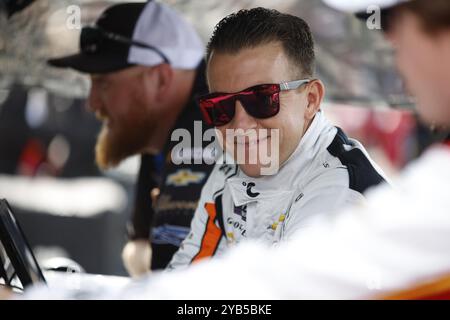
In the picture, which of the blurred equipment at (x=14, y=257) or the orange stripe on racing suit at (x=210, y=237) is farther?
the orange stripe on racing suit at (x=210, y=237)

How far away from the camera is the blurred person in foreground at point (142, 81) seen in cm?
257

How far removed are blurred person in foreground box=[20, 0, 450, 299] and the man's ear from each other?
83 cm

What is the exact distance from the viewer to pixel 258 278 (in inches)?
32.1

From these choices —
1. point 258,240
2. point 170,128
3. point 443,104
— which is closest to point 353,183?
point 258,240

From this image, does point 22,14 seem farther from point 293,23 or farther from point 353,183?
point 353,183

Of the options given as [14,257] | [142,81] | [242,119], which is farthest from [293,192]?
[142,81]

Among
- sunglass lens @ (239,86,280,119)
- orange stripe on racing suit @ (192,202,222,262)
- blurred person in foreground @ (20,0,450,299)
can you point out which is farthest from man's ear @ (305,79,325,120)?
blurred person in foreground @ (20,0,450,299)

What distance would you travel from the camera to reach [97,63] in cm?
263

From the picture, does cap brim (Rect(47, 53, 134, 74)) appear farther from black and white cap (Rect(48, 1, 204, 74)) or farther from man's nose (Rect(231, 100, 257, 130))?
man's nose (Rect(231, 100, 257, 130))

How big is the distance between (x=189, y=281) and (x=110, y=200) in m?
4.24

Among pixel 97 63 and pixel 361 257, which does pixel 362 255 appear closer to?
pixel 361 257

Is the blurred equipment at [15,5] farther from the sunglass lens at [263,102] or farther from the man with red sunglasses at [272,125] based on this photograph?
the sunglass lens at [263,102]

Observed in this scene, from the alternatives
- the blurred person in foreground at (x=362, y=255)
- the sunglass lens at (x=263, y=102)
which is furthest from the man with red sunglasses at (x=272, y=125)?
the blurred person in foreground at (x=362, y=255)

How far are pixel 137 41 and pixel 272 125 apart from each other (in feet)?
3.65
